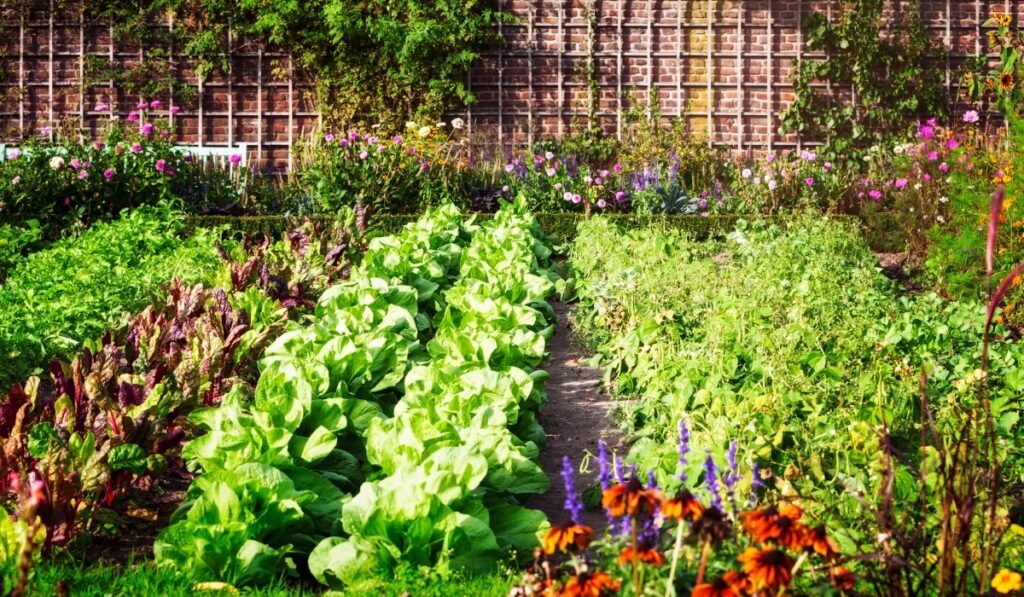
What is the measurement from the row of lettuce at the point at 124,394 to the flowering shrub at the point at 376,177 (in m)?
3.76

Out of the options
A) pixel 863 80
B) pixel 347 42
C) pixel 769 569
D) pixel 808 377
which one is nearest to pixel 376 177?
pixel 347 42

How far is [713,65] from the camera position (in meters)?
12.8

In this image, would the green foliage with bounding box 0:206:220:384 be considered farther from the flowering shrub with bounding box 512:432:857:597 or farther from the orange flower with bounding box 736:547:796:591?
the orange flower with bounding box 736:547:796:591

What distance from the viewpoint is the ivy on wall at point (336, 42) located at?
12328 millimetres

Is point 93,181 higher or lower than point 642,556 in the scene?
higher

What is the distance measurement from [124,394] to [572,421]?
1.77m

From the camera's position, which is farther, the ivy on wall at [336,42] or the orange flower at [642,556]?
the ivy on wall at [336,42]

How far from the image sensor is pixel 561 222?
31.6 ft

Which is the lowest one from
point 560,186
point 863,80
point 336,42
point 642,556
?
point 642,556

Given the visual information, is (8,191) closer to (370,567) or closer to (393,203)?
(393,203)

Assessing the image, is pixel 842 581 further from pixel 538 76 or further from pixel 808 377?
pixel 538 76

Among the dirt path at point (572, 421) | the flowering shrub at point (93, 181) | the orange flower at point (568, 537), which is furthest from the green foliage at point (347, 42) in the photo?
the orange flower at point (568, 537)

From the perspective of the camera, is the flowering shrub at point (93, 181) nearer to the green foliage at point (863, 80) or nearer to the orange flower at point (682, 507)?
the green foliage at point (863, 80)

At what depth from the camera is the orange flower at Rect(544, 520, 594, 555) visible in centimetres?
183
